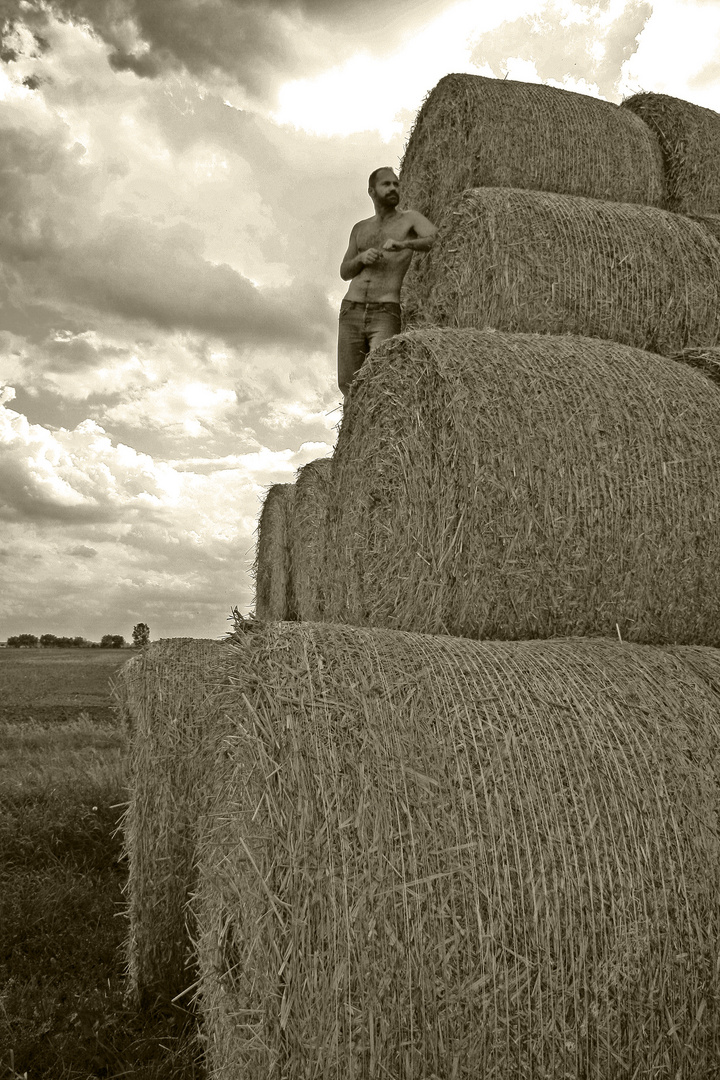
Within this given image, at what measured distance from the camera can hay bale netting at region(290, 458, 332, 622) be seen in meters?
7.73

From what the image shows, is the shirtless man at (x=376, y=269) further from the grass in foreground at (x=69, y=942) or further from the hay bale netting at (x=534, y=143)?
the grass in foreground at (x=69, y=942)

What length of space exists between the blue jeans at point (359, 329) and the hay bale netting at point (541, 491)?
7.02 feet

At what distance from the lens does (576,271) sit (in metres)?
4.95

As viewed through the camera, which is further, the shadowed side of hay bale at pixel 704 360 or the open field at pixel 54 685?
the open field at pixel 54 685

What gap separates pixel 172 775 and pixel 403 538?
1.51 m

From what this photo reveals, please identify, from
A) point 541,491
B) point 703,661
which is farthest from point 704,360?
point 703,661

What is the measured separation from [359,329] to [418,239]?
32.2 inches

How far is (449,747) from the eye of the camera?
104 inches

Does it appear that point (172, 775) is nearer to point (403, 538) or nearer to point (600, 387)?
point (403, 538)

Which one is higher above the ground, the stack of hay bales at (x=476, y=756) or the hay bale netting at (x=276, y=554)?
the hay bale netting at (x=276, y=554)

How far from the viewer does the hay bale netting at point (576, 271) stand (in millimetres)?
4895

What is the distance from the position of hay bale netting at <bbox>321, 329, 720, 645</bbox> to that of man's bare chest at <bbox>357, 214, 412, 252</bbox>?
2.24m

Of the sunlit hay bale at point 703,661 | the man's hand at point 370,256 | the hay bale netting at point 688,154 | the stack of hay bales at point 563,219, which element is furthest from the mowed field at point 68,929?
the hay bale netting at point 688,154

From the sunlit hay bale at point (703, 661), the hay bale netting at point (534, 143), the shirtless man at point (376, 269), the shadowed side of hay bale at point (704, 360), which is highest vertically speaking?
the hay bale netting at point (534, 143)
